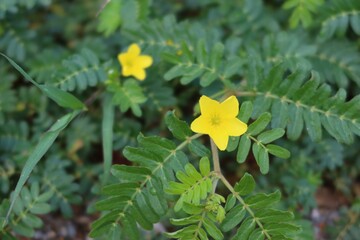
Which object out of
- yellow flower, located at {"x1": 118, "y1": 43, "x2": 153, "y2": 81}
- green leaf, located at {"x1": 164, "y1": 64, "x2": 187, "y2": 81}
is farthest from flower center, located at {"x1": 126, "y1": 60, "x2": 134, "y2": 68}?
green leaf, located at {"x1": 164, "y1": 64, "x2": 187, "y2": 81}

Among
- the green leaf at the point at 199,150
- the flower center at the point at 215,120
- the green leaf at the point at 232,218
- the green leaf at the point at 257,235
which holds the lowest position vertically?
the green leaf at the point at 257,235

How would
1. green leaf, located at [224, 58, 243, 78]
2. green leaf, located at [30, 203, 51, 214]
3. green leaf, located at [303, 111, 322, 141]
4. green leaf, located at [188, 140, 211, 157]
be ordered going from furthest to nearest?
green leaf, located at [224, 58, 243, 78] < green leaf, located at [30, 203, 51, 214] < green leaf, located at [303, 111, 322, 141] < green leaf, located at [188, 140, 211, 157]

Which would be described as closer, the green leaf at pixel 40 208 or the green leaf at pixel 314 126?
the green leaf at pixel 314 126

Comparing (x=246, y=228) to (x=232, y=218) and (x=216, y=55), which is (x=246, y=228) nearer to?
(x=232, y=218)

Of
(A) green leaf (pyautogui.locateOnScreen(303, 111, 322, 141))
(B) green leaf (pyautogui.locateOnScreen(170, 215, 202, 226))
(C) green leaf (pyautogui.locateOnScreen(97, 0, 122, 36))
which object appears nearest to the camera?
(B) green leaf (pyautogui.locateOnScreen(170, 215, 202, 226))

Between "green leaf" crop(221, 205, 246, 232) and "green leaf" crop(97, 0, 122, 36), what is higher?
"green leaf" crop(97, 0, 122, 36)

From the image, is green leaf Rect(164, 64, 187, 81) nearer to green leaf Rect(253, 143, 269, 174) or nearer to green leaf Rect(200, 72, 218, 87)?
green leaf Rect(200, 72, 218, 87)

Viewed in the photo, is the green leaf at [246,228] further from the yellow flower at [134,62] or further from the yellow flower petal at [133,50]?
the yellow flower petal at [133,50]

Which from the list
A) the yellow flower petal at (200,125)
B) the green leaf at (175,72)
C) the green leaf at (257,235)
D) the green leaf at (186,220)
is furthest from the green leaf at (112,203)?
the green leaf at (175,72)
